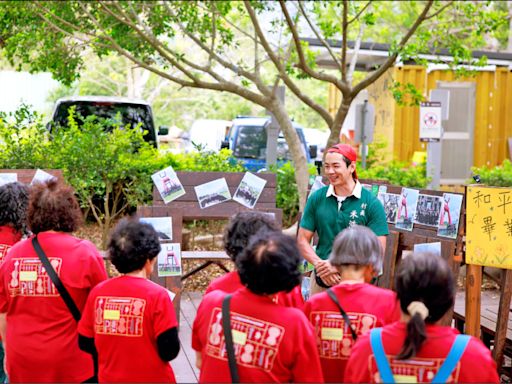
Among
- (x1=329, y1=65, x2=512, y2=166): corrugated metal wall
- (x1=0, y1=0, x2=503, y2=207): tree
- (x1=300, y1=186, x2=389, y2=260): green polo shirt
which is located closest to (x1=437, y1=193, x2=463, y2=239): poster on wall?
(x1=300, y1=186, x2=389, y2=260): green polo shirt

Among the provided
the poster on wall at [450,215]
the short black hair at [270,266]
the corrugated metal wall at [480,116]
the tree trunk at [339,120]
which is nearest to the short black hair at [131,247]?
→ the short black hair at [270,266]

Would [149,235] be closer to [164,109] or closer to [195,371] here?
[195,371]

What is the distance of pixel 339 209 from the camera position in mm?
5879

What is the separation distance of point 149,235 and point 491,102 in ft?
51.3

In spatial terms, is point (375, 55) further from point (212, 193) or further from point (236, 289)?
point (236, 289)

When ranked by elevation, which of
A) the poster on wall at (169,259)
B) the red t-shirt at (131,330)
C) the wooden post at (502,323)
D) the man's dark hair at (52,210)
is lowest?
the wooden post at (502,323)

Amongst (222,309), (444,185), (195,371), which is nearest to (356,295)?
(222,309)

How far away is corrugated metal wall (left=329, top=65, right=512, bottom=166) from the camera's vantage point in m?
18.2

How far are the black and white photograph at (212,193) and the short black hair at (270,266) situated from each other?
4631 millimetres

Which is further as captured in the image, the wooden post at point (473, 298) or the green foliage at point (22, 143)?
the green foliage at point (22, 143)

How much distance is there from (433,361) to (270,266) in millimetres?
761

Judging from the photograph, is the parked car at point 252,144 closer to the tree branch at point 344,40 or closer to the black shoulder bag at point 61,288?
the tree branch at point 344,40

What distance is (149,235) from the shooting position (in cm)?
416

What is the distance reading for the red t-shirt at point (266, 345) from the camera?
3.44m
